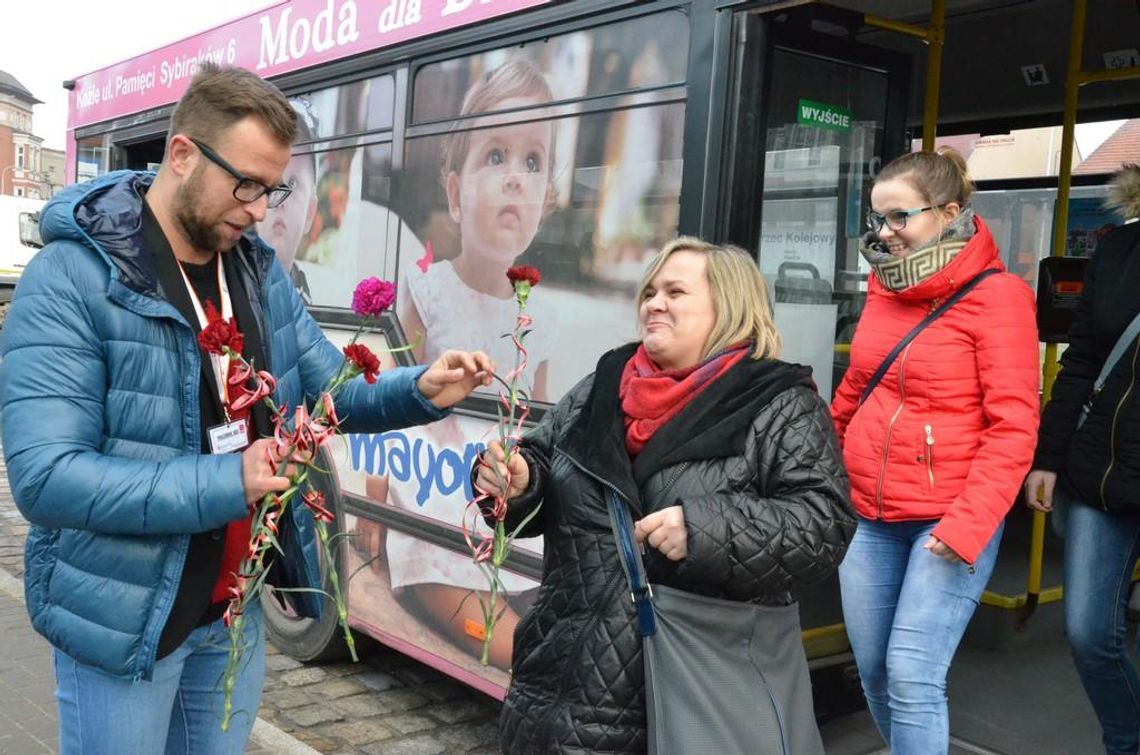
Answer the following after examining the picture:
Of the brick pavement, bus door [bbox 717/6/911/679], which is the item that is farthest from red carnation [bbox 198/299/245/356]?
the brick pavement

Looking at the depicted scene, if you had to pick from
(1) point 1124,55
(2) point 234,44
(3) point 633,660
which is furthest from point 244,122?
(1) point 1124,55

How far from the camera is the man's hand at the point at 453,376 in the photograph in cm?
216

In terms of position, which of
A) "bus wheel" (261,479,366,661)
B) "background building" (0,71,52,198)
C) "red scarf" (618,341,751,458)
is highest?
"background building" (0,71,52,198)

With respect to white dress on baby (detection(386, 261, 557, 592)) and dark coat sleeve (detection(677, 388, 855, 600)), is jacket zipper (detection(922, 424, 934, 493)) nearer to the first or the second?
dark coat sleeve (detection(677, 388, 855, 600))

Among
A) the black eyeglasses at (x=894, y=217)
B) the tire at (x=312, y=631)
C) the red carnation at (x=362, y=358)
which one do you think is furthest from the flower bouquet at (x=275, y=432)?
the tire at (x=312, y=631)

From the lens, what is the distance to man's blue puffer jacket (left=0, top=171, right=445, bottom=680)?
1.75 metres

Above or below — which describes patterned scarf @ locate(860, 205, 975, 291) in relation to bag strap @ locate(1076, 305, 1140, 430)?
above

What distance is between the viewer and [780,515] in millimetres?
1985

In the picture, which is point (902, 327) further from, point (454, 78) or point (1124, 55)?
point (1124, 55)

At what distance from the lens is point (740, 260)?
225 cm

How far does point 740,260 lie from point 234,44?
363 cm

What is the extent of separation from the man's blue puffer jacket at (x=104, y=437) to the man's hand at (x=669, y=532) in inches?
27.3

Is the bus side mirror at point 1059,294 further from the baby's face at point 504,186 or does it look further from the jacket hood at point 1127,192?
the baby's face at point 504,186

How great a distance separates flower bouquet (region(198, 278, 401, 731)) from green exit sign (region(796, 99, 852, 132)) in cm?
164
